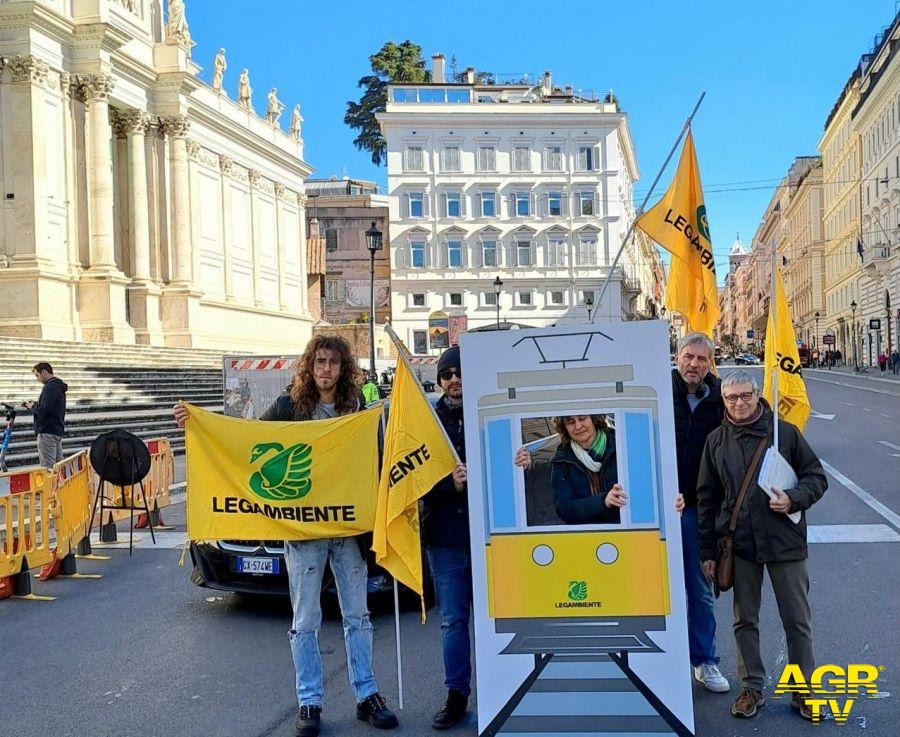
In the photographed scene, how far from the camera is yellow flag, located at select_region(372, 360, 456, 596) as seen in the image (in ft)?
15.6

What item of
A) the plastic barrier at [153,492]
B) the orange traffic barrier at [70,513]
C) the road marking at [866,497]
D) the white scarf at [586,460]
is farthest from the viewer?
the plastic barrier at [153,492]

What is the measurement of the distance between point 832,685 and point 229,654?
3.80m

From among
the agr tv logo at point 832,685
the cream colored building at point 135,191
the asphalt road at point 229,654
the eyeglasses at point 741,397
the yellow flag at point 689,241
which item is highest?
the cream colored building at point 135,191

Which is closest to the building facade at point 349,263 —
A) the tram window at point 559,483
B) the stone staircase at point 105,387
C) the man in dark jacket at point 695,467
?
the stone staircase at point 105,387

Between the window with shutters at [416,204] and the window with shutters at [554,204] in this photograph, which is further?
the window with shutters at [554,204]

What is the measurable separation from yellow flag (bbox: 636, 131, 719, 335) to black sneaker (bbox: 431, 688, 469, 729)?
3789 millimetres

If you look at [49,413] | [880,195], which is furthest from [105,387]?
[880,195]

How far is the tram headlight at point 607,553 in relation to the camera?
423 cm

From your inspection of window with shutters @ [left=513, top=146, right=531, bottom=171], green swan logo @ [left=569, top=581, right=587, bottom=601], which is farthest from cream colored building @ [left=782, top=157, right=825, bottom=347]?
green swan logo @ [left=569, top=581, right=587, bottom=601]

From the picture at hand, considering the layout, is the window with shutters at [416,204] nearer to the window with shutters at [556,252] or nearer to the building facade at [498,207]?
the building facade at [498,207]

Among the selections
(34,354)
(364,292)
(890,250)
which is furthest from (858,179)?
(34,354)

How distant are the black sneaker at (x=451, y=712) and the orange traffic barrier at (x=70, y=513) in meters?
5.53

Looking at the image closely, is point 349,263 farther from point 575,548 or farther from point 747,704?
point 575,548

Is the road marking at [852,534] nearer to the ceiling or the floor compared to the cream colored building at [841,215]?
nearer to the floor
